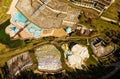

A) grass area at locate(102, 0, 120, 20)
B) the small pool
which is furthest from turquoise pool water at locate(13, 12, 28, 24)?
grass area at locate(102, 0, 120, 20)

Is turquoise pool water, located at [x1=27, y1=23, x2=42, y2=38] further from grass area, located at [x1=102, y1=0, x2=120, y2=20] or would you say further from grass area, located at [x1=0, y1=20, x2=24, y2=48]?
grass area, located at [x1=102, y1=0, x2=120, y2=20]

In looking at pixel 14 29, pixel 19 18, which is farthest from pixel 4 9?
pixel 14 29

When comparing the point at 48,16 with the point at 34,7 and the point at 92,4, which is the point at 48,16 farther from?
the point at 92,4

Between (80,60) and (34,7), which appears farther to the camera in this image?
(34,7)

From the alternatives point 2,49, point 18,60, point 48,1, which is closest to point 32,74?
point 18,60

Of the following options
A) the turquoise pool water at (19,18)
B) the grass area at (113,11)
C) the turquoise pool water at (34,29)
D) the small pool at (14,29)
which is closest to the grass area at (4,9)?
the turquoise pool water at (19,18)

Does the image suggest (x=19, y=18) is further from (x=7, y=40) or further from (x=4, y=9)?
(x=7, y=40)
